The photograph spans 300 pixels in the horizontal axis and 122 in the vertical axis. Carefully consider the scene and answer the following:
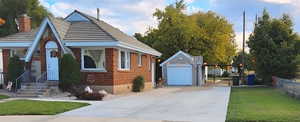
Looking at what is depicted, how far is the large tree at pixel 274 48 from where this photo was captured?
1000 inches

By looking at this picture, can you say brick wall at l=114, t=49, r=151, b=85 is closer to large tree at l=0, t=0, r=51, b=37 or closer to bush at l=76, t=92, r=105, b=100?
bush at l=76, t=92, r=105, b=100

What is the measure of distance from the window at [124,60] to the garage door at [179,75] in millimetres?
13401

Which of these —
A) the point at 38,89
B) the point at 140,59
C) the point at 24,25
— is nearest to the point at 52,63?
the point at 38,89

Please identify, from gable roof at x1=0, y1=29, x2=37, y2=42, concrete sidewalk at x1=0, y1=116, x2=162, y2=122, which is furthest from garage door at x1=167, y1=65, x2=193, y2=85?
concrete sidewalk at x1=0, y1=116, x2=162, y2=122

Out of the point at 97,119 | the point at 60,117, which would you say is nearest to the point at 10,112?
the point at 60,117

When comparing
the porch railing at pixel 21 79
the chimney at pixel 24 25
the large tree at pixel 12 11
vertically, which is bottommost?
the porch railing at pixel 21 79

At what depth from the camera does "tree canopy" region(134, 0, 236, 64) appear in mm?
41188

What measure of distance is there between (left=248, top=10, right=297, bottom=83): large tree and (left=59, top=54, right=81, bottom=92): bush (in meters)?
16.3

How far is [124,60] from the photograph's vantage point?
829 inches

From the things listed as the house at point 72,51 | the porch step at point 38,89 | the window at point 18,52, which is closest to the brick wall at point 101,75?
the house at point 72,51

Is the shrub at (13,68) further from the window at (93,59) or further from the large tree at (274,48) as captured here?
the large tree at (274,48)

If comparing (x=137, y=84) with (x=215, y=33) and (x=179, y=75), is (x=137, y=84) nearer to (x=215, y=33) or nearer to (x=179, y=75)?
(x=179, y=75)

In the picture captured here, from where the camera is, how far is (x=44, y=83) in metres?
18.3

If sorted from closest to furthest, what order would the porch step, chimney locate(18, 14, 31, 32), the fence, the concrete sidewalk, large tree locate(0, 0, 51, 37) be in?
the concrete sidewalk < the fence < the porch step < chimney locate(18, 14, 31, 32) < large tree locate(0, 0, 51, 37)
